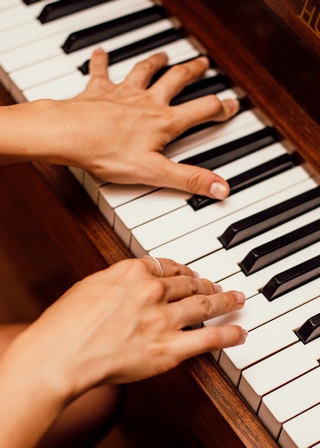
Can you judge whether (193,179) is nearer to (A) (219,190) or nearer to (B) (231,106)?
(A) (219,190)

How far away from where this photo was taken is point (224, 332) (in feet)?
4.24

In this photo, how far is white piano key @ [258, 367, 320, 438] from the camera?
1289 millimetres

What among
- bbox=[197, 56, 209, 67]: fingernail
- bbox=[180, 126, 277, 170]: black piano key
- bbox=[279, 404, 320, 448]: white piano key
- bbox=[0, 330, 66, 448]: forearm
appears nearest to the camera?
bbox=[0, 330, 66, 448]: forearm

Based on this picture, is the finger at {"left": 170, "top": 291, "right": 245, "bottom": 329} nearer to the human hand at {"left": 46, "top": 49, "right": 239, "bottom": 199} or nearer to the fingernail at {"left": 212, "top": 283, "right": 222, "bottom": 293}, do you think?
the fingernail at {"left": 212, "top": 283, "right": 222, "bottom": 293}

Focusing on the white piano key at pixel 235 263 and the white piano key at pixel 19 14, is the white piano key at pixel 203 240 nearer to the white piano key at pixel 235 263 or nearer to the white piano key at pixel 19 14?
the white piano key at pixel 235 263

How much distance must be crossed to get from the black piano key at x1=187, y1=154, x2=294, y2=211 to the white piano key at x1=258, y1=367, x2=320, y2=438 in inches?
16.2

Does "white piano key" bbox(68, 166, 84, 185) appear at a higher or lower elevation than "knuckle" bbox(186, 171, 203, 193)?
lower

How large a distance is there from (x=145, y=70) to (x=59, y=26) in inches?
10.7

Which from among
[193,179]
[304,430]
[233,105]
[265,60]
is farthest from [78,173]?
[304,430]

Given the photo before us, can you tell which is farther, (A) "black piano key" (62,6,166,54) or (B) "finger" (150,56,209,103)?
(A) "black piano key" (62,6,166,54)

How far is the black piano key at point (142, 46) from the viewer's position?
1719mm

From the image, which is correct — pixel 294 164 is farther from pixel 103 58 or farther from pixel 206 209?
pixel 103 58

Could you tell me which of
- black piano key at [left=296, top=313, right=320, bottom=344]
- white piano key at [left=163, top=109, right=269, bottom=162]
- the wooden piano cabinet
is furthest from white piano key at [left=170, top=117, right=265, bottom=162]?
black piano key at [left=296, top=313, right=320, bottom=344]

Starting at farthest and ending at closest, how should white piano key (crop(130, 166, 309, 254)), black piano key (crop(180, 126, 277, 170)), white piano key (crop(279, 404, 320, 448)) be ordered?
black piano key (crop(180, 126, 277, 170)) → white piano key (crop(130, 166, 309, 254)) → white piano key (crop(279, 404, 320, 448))
